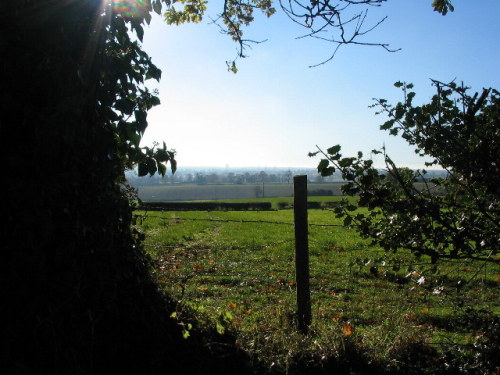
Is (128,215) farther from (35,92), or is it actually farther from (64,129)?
(35,92)

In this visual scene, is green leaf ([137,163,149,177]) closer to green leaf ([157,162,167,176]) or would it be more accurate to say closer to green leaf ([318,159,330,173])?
green leaf ([157,162,167,176])

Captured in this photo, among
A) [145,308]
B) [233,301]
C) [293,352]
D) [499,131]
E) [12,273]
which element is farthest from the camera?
[233,301]

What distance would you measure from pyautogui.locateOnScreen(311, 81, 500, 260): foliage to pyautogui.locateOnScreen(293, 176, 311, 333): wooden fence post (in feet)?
2.42

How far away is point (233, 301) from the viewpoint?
19.0 feet

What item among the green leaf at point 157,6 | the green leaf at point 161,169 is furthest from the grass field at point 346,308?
the green leaf at point 157,6

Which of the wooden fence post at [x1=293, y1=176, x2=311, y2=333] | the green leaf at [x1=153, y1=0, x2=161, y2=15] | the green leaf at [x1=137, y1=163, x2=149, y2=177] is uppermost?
the green leaf at [x1=153, y1=0, x2=161, y2=15]

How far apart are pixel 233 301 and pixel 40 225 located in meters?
4.15

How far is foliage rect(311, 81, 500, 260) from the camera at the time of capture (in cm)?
292

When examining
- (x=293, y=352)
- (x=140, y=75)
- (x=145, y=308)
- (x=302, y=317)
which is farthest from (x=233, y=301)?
(x=140, y=75)

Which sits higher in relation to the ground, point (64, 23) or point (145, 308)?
point (64, 23)

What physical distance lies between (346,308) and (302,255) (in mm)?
1883

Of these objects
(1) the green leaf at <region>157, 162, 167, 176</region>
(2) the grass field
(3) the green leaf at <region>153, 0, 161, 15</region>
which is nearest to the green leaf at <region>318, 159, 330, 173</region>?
(2) the grass field

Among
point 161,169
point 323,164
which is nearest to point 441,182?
point 323,164

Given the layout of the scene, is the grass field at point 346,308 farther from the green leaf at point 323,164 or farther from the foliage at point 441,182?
the green leaf at point 323,164
